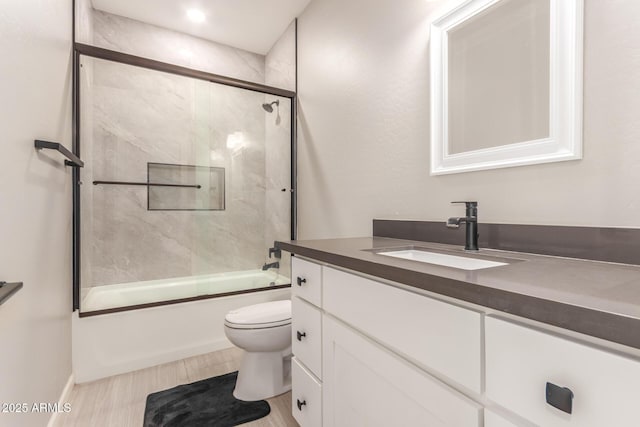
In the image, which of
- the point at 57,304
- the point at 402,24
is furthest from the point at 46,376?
the point at 402,24

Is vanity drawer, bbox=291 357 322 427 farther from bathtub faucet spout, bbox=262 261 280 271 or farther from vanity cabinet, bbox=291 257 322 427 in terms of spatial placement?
bathtub faucet spout, bbox=262 261 280 271

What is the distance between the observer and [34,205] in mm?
1218

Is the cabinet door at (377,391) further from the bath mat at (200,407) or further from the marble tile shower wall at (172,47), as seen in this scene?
the marble tile shower wall at (172,47)

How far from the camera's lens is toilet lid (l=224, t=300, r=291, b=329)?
1642 millimetres

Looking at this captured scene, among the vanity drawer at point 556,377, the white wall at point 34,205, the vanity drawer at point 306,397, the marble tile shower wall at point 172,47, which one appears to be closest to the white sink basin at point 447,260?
the vanity drawer at point 556,377

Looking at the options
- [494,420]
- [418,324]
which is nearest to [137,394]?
[418,324]

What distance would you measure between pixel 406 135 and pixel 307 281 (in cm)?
84

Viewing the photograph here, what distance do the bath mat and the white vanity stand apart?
0.48 meters

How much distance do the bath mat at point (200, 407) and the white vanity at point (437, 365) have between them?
0.48m

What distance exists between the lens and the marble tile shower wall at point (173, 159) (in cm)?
256

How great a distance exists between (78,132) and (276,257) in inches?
65.3

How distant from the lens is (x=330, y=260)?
3.38ft

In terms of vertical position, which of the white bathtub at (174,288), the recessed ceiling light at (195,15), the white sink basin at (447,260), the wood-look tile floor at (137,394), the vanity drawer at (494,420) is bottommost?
the wood-look tile floor at (137,394)

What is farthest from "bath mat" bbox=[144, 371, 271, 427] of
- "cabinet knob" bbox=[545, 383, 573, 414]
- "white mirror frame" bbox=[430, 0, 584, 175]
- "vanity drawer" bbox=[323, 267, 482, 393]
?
"white mirror frame" bbox=[430, 0, 584, 175]
